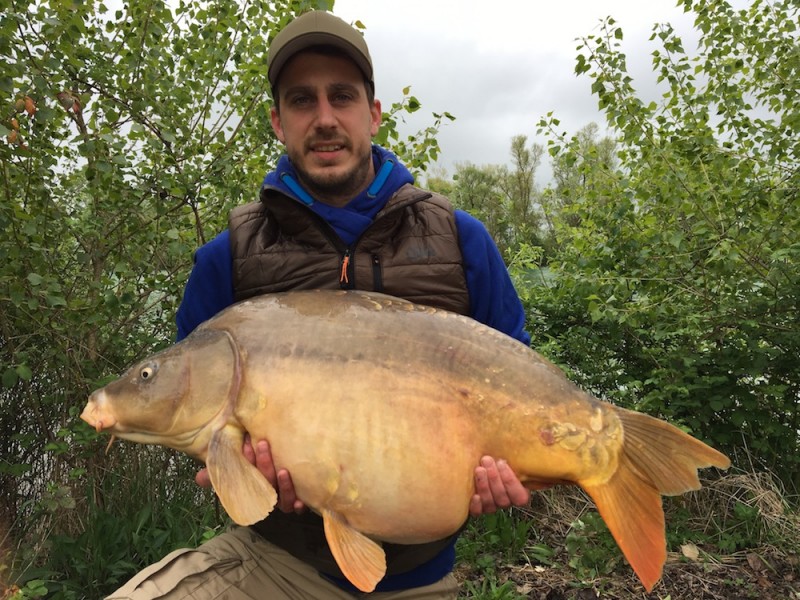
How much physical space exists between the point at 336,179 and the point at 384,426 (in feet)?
2.35

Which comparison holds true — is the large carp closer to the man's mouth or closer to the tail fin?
the tail fin

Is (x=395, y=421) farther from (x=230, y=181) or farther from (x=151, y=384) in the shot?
(x=230, y=181)

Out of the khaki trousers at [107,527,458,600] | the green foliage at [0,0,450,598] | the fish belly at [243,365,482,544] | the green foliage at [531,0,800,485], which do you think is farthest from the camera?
the green foliage at [531,0,800,485]

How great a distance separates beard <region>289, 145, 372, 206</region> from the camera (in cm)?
162

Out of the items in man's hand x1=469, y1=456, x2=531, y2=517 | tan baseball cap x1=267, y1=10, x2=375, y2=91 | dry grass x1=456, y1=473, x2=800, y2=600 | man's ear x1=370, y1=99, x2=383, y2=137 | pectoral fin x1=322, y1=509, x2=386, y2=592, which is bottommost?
dry grass x1=456, y1=473, x2=800, y2=600

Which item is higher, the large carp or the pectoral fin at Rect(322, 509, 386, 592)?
the large carp

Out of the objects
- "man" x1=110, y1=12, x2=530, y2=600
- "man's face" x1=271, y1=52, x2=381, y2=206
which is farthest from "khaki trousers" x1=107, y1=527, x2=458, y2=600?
"man's face" x1=271, y1=52, x2=381, y2=206

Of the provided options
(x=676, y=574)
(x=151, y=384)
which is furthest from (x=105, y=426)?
(x=676, y=574)

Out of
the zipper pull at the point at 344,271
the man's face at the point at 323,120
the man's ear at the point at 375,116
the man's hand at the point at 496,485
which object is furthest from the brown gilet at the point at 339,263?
the man's hand at the point at 496,485

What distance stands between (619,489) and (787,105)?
8.44 ft

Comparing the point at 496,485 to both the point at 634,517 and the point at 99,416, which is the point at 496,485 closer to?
the point at 634,517

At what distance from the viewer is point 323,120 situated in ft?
5.19

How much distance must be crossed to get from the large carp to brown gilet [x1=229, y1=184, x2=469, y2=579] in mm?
246

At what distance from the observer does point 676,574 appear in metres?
2.43
